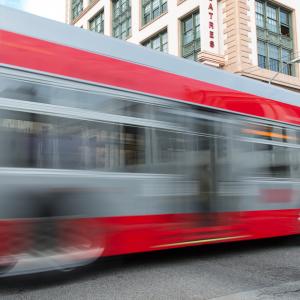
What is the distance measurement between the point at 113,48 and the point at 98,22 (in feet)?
120

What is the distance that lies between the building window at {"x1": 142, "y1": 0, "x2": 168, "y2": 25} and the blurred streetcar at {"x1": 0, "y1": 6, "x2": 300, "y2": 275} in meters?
26.3

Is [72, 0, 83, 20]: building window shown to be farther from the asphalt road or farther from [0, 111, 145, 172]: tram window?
[0, 111, 145, 172]: tram window

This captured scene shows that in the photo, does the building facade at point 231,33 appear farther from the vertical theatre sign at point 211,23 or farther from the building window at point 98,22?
the building window at point 98,22

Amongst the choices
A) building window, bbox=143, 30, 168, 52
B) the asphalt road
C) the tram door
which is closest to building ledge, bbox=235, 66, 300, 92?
building window, bbox=143, 30, 168, 52

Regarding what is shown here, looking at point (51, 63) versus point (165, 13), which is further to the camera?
point (165, 13)

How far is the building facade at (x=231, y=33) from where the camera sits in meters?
27.5

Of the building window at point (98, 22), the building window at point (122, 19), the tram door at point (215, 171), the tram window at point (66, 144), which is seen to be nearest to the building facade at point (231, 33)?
the building window at point (122, 19)

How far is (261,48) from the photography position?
1138 inches

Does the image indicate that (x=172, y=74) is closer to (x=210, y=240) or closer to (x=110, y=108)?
(x=110, y=108)

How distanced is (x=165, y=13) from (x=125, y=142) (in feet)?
91.2

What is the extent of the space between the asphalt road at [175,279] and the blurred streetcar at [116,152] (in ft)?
1.17

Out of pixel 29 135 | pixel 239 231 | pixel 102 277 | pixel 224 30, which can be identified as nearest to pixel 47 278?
pixel 102 277

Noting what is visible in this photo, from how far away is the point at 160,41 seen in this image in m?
32.7

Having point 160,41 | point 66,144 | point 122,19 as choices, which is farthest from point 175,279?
point 122,19
